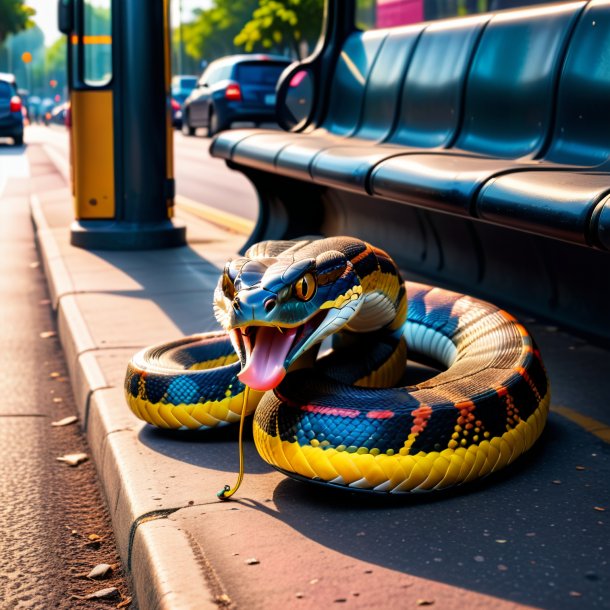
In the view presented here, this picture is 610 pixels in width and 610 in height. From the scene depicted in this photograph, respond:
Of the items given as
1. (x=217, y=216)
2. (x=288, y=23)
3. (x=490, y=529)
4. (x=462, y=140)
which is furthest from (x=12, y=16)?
(x=490, y=529)

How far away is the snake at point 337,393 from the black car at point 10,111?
24047mm

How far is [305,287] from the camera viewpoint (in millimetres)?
2609

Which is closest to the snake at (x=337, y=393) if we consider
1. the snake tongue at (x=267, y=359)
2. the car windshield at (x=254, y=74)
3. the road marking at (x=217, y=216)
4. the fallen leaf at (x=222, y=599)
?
the snake tongue at (x=267, y=359)

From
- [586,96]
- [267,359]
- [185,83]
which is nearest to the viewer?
[267,359]

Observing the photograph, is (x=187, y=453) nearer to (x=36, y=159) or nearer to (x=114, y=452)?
(x=114, y=452)

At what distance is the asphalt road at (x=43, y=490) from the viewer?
2662 millimetres

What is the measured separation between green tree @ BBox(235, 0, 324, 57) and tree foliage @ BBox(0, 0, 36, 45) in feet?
93.3

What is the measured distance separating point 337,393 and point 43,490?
1.21 meters

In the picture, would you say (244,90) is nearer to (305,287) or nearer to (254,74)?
(254,74)

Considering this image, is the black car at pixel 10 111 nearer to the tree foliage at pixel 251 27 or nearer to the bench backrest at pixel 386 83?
the tree foliage at pixel 251 27

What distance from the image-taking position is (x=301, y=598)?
2109 millimetres

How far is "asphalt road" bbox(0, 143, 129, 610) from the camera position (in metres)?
2.66

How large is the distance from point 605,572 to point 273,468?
1093 millimetres

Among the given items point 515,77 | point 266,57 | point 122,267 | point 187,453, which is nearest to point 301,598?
point 187,453
